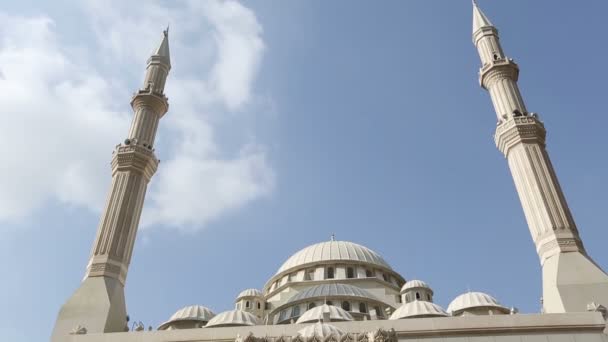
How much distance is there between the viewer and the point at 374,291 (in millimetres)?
29969

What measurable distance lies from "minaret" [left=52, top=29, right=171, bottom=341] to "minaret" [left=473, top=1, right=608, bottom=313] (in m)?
14.9

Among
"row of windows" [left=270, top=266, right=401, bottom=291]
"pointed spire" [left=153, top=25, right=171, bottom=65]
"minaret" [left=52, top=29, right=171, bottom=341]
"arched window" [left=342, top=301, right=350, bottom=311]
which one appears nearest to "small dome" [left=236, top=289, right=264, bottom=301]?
"row of windows" [left=270, top=266, right=401, bottom=291]

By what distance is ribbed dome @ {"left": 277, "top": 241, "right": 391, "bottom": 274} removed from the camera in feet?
109

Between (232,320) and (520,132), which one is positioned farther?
(520,132)

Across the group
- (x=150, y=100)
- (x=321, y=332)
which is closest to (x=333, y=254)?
(x=150, y=100)

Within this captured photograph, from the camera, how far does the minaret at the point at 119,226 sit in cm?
1764

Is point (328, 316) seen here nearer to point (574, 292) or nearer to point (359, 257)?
point (574, 292)

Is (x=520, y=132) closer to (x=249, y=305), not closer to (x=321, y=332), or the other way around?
(x=321, y=332)

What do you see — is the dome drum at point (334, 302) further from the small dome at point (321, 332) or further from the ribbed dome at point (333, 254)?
the small dome at point (321, 332)

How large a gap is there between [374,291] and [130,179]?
1528cm

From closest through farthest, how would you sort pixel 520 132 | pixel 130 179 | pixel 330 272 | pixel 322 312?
pixel 322 312
pixel 520 132
pixel 130 179
pixel 330 272

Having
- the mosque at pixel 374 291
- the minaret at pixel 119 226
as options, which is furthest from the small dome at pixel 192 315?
the minaret at pixel 119 226

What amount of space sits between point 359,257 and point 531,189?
1538 centimetres

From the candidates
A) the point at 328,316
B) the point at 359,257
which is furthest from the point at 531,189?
the point at 359,257
